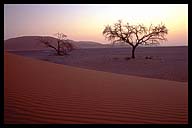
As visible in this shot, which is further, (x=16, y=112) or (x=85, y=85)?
(x=85, y=85)

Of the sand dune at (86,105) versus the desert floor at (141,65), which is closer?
the sand dune at (86,105)

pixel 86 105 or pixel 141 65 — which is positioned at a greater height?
pixel 141 65

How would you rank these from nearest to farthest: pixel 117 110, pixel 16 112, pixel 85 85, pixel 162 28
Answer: pixel 16 112 → pixel 117 110 → pixel 85 85 → pixel 162 28

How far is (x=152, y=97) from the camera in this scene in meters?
6.67

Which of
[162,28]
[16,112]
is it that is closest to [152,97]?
[16,112]

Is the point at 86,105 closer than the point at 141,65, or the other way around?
the point at 86,105

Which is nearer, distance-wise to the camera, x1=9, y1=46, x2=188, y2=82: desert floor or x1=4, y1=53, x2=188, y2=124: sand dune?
x1=4, y1=53, x2=188, y2=124: sand dune
